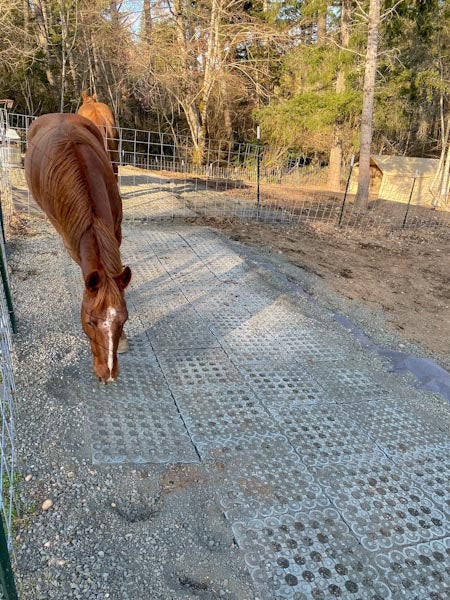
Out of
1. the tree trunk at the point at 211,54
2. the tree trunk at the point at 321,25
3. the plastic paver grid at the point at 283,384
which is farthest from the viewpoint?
the tree trunk at the point at 321,25

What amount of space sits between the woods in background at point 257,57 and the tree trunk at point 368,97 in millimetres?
719

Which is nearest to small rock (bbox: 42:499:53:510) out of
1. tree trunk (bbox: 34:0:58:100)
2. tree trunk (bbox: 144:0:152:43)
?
tree trunk (bbox: 144:0:152:43)

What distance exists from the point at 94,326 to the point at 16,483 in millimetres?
862

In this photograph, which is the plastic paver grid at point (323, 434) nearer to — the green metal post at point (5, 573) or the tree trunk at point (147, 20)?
the green metal post at point (5, 573)

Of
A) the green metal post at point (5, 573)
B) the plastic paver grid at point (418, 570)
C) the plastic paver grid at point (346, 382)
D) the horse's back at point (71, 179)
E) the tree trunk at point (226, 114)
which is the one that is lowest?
the plastic paver grid at point (418, 570)

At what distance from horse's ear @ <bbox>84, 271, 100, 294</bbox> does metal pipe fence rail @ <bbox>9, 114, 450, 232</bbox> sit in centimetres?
507

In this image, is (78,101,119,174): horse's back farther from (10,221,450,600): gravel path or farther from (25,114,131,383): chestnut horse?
(10,221,450,600): gravel path

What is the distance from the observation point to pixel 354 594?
69.5 inches

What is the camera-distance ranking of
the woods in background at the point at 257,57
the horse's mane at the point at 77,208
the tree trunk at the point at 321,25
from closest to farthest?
the horse's mane at the point at 77,208 < the woods in background at the point at 257,57 < the tree trunk at the point at 321,25

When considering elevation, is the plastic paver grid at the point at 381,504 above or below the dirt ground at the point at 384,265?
below

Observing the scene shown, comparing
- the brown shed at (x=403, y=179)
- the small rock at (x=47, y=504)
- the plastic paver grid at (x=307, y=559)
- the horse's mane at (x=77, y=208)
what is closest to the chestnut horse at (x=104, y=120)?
the horse's mane at (x=77, y=208)

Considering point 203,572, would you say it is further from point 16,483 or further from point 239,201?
point 239,201

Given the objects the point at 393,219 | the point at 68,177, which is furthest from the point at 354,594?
the point at 393,219

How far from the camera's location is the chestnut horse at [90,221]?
2344mm
